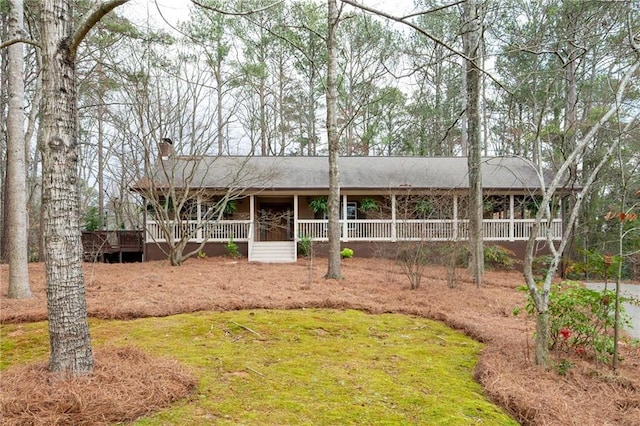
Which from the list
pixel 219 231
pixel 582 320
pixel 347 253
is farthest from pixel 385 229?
pixel 582 320

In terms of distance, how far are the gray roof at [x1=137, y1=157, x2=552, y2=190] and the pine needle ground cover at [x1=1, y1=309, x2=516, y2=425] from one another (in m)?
9.52

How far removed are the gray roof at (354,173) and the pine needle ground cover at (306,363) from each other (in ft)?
31.2

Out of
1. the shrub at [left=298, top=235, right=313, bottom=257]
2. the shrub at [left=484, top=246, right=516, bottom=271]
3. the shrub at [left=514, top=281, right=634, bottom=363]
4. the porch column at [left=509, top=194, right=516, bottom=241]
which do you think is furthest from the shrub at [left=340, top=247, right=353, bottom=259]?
the shrub at [left=514, top=281, right=634, bottom=363]

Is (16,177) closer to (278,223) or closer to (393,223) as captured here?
(278,223)

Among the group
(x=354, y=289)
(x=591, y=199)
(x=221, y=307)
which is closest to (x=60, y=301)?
(x=221, y=307)

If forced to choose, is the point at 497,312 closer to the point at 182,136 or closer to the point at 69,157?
the point at 69,157

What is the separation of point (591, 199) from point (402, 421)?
58.9 feet

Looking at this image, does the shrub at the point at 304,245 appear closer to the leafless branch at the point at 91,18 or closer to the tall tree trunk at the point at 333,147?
the tall tree trunk at the point at 333,147

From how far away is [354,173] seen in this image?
1741 centimetres

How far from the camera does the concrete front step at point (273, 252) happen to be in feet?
48.8

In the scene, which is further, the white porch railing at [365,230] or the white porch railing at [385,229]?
the white porch railing at [385,229]

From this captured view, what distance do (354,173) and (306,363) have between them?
14149 millimetres

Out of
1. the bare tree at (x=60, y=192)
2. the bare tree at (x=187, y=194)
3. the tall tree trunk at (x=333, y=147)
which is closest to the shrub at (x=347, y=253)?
the bare tree at (x=187, y=194)

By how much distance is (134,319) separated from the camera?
5.45 m
